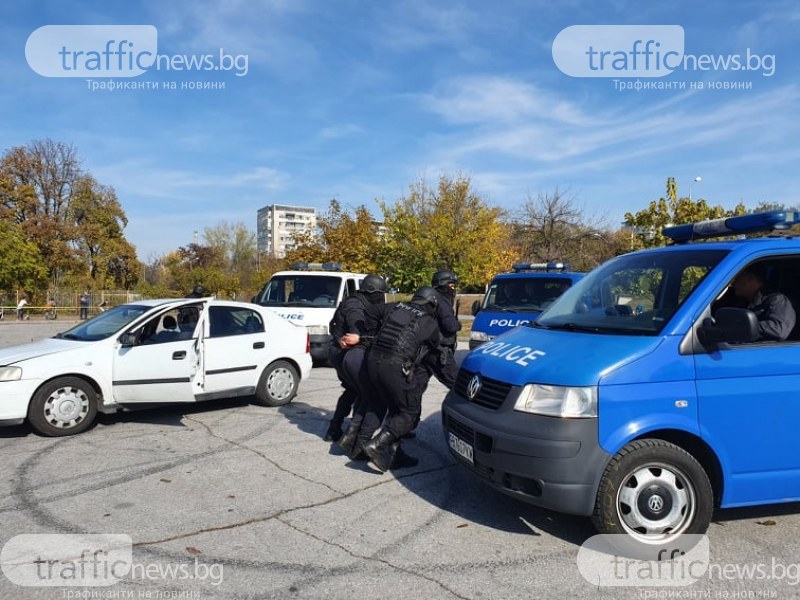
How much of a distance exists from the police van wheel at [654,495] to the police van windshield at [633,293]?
2.57ft

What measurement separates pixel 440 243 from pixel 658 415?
2337 centimetres

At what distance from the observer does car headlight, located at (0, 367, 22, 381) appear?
6.06 m

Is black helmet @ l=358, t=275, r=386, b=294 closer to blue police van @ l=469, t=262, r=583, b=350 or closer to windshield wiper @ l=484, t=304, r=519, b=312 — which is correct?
blue police van @ l=469, t=262, r=583, b=350

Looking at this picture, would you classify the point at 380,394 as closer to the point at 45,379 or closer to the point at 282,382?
the point at 282,382

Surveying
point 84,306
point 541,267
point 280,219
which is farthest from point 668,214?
point 280,219

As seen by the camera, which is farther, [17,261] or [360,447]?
[17,261]

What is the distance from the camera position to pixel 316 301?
11773mm

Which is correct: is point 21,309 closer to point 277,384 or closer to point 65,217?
point 65,217

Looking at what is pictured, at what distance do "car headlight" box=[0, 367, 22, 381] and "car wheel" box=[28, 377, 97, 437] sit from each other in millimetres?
258

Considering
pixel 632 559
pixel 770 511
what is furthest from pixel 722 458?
pixel 770 511

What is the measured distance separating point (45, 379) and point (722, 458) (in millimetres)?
6333

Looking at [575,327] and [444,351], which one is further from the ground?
[575,327]

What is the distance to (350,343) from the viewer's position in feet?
19.8

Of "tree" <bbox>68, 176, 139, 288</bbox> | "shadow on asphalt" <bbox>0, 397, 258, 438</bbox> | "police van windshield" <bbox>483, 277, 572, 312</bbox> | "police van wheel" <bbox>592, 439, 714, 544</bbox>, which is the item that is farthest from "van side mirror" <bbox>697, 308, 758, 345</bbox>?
"tree" <bbox>68, 176, 139, 288</bbox>
